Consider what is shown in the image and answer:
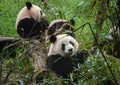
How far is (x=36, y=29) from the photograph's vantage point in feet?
23.4

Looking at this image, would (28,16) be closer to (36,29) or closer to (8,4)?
(36,29)

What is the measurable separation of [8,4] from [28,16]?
1819mm

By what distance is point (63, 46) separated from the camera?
5324 millimetres

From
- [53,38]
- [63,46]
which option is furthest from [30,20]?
[53,38]

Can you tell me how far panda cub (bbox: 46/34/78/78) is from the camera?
16.7ft

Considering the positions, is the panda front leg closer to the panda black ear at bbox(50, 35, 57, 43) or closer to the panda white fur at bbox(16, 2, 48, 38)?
the panda black ear at bbox(50, 35, 57, 43)

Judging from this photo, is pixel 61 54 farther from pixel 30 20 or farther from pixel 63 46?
pixel 30 20

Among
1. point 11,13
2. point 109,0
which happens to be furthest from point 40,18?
point 109,0

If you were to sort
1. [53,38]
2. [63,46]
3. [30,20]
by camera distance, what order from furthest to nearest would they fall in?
[30,20] → [63,46] → [53,38]

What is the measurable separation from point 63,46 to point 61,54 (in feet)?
0.37

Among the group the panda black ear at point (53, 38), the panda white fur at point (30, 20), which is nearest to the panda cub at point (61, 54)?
the panda black ear at point (53, 38)

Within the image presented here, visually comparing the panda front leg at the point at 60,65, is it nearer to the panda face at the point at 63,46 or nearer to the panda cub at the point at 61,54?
the panda cub at the point at 61,54

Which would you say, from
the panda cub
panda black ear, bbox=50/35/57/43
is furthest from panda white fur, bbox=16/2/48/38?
panda black ear, bbox=50/35/57/43

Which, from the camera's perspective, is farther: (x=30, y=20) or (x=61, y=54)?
(x=30, y=20)
